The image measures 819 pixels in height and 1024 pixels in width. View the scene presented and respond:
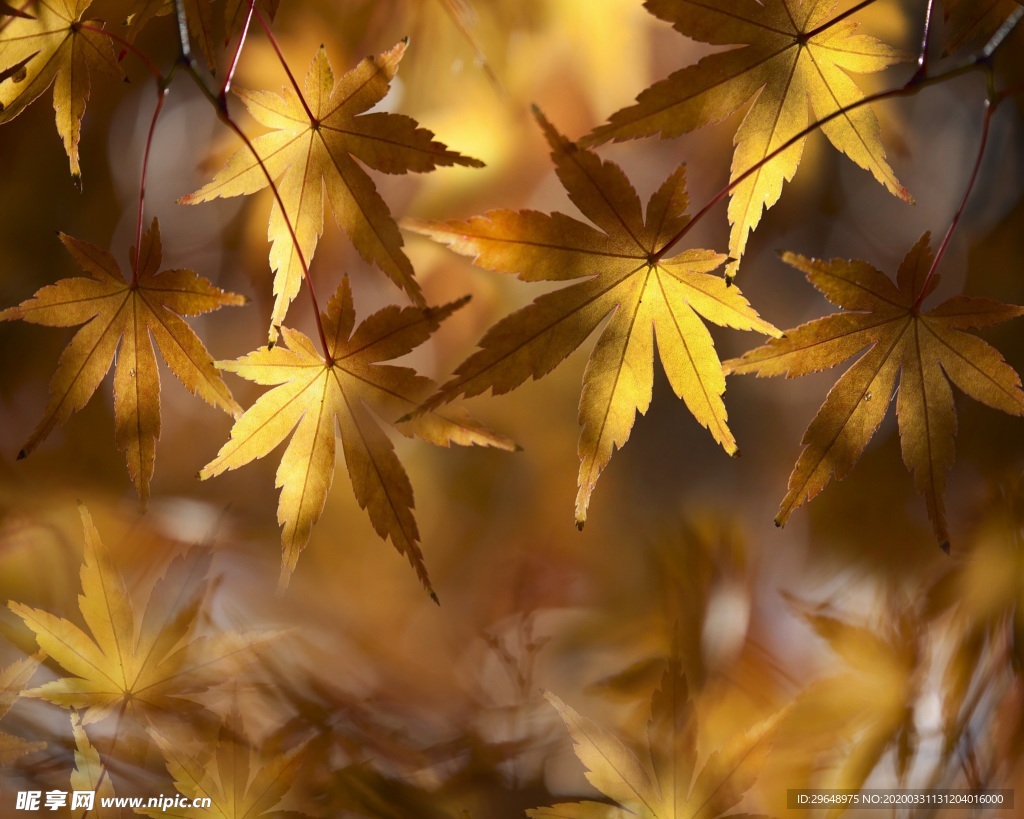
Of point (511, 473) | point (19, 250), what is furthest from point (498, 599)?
point (19, 250)

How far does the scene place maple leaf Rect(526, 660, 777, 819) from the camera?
0.58 meters

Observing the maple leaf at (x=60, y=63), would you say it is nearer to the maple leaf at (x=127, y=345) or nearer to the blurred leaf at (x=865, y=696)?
the maple leaf at (x=127, y=345)

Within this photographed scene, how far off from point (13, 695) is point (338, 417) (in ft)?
1.75

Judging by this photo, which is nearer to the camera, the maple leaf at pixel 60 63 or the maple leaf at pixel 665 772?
the maple leaf at pixel 60 63

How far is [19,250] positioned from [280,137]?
449 mm

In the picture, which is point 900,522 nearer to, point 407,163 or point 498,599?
point 498,599

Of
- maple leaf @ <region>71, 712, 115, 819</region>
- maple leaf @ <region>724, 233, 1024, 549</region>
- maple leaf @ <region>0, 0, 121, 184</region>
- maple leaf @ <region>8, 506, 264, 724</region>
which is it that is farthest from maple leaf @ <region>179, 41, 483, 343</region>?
maple leaf @ <region>71, 712, 115, 819</region>

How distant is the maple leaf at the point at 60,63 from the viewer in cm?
45

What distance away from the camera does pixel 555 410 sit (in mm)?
660

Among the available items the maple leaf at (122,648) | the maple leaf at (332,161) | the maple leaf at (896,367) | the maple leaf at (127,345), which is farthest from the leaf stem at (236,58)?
the maple leaf at (122,648)

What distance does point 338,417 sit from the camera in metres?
0.46

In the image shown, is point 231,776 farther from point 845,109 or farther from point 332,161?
point 845,109

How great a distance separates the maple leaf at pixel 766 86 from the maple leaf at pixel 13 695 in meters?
0.81

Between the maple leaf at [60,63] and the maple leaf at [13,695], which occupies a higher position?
the maple leaf at [60,63]
